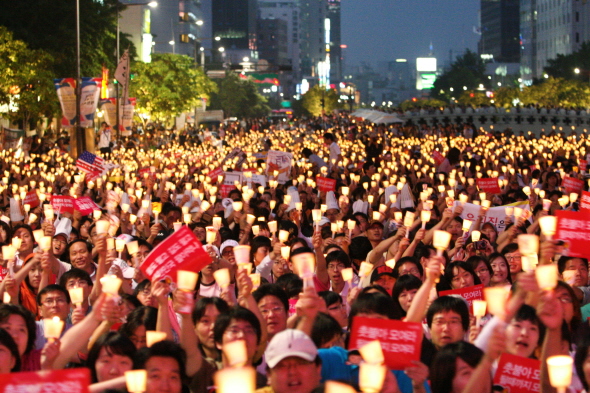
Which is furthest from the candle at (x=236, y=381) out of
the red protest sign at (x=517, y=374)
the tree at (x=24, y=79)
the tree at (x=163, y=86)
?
the tree at (x=163, y=86)

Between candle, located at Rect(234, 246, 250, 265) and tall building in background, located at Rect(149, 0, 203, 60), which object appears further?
tall building in background, located at Rect(149, 0, 203, 60)

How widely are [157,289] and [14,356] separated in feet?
2.82

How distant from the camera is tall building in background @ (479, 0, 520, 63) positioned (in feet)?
549

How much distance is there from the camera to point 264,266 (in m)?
9.03

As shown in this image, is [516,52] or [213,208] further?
[516,52]

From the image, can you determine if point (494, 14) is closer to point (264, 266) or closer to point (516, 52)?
point (516, 52)

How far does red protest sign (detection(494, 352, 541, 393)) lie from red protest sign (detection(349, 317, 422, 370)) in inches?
24.5

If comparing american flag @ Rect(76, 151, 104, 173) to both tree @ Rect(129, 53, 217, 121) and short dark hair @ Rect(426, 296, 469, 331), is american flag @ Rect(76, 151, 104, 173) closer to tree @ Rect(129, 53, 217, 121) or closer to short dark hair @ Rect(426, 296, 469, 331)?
short dark hair @ Rect(426, 296, 469, 331)

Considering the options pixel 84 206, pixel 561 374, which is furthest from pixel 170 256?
pixel 84 206

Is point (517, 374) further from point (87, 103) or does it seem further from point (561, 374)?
point (87, 103)

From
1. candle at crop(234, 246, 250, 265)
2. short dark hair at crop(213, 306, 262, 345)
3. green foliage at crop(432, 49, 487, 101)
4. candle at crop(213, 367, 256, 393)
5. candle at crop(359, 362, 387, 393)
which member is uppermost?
green foliage at crop(432, 49, 487, 101)

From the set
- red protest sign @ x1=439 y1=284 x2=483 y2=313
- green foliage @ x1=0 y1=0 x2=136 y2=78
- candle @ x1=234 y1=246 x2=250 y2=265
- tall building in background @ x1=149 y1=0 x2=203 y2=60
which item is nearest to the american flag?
red protest sign @ x1=439 y1=284 x2=483 y2=313

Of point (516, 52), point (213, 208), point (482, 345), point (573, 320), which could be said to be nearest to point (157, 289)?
point (482, 345)

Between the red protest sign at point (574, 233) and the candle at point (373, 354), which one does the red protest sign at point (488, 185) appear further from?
the candle at point (373, 354)
